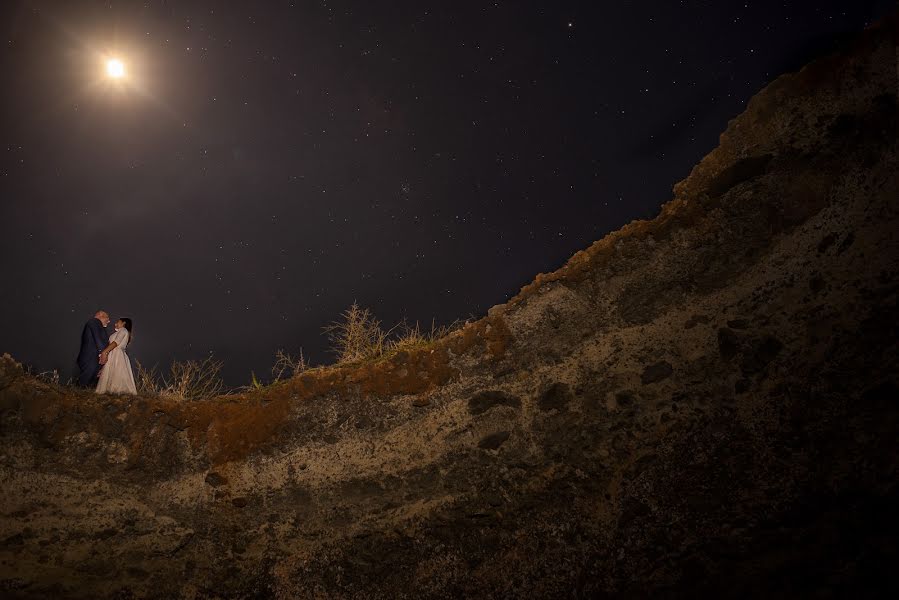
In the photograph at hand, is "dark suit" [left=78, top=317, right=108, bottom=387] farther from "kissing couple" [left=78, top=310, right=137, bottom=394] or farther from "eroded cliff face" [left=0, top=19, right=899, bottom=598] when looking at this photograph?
"eroded cliff face" [left=0, top=19, right=899, bottom=598]

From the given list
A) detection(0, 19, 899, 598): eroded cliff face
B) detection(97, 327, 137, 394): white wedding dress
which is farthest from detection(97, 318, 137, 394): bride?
detection(0, 19, 899, 598): eroded cliff face

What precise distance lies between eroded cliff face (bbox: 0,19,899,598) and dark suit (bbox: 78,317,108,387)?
2.45 meters

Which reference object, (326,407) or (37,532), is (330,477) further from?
(37,532)

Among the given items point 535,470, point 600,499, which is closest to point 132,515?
point 535,470

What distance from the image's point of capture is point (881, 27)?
2.74m

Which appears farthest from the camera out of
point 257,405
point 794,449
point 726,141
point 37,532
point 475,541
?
point 257,405

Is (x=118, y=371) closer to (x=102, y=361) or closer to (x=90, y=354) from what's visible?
(x=102, y=361)

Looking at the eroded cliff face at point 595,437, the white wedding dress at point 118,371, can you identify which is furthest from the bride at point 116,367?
the eroded cliff face at point 595,437

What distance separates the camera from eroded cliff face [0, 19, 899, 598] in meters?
2.49

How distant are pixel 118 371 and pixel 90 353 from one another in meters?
0.43

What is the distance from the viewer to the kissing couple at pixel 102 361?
19.8 ft

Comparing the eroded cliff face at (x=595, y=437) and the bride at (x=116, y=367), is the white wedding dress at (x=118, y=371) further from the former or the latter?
the eroded cliff face at (x=595, y=437)

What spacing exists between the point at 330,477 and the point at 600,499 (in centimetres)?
203

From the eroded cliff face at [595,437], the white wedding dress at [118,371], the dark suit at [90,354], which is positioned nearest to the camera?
the eroded cliff face at [595,437]
